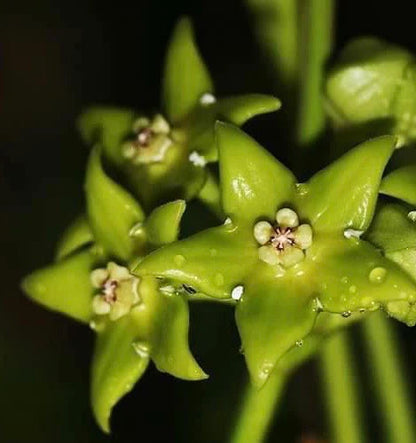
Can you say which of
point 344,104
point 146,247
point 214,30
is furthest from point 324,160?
point 214,30

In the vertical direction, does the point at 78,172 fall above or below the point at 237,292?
below

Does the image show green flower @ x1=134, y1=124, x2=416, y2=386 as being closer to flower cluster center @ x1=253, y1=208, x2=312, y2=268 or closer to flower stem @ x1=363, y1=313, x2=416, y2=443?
flower cluster center @ x1=253, y1=208, x2=312, y2=268

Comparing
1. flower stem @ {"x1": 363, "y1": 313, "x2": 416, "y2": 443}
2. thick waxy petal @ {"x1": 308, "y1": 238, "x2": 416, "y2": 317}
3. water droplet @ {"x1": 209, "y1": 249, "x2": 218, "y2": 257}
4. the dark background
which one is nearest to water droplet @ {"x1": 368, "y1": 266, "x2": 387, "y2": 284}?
thick waxy petal @ {"x1": 308, "y1": 238, "x2": 416, "y2": 317}

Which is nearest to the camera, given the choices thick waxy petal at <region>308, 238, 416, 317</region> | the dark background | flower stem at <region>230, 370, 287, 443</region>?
thick waxy petal at <region>308, 238, 416, 317</region>

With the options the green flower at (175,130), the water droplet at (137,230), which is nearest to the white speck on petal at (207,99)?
the green flower at (175,130)

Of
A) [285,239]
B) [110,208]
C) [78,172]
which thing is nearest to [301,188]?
[285,239]

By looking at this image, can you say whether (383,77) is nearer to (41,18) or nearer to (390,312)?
(390,312)

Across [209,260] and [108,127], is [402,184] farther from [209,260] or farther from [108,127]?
[108,127]
